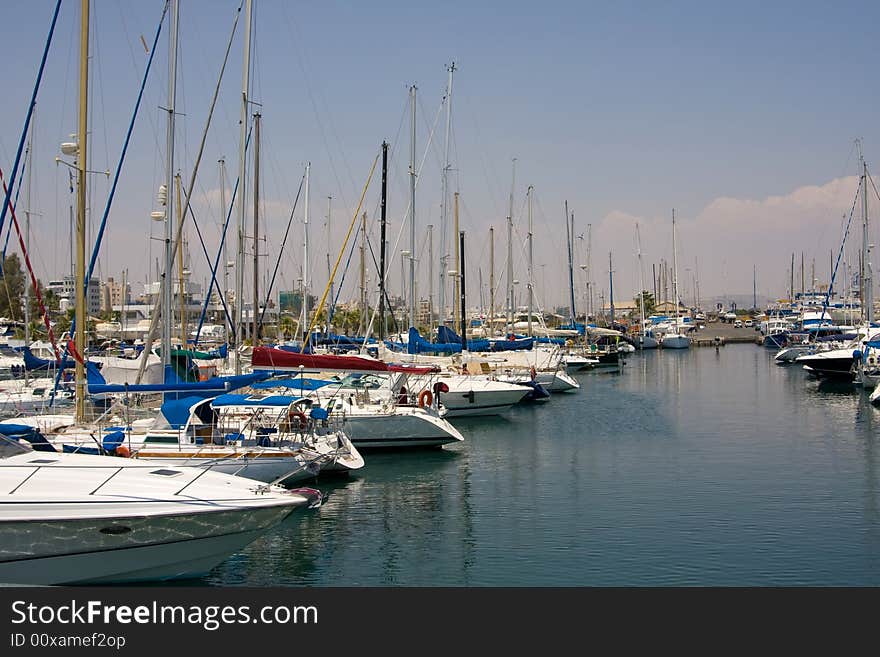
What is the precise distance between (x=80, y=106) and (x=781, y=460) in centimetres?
2511

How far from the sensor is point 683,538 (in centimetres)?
2031

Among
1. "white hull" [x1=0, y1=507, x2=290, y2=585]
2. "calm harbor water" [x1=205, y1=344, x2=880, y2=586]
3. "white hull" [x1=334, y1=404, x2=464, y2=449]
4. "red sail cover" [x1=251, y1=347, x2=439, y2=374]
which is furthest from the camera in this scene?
"white hull" [x1=334, y1=404, x2=464, y2=449]

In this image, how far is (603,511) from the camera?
2331cm

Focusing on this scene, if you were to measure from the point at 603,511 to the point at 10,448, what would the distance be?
46.6 ft

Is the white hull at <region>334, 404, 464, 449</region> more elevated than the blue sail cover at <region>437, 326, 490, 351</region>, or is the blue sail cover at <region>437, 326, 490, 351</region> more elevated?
the blue sail cover at <region>437, 326, 490, 351</region>

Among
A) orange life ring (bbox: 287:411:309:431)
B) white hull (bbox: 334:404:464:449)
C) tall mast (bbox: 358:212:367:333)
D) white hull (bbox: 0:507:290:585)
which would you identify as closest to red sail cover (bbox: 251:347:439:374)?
orange life ring (bbox: 287:411:309:431)

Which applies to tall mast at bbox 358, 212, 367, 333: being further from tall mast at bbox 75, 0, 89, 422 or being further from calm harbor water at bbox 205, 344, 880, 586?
tall mast at bbox 75, 0, 89, 422

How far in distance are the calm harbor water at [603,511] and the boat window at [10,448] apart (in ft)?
14.4

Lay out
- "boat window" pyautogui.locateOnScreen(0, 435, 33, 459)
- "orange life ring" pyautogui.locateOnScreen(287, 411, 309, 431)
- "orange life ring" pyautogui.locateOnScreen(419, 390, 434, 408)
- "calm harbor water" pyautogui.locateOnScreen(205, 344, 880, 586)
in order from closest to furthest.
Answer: "boat window" pyautogui.locateOnScreen(0, 435, 33, 459)
"calm harbor water" pyautogui.locateOnScreen(205, 344, 880, 586)
"orange life ring" pyautogui.locateOnScreen(287, 411, 309, 431)
"orange life ring" pyautogui.locateOnScreen(419, 390, 434, 408)

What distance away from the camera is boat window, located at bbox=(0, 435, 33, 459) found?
16.5 metres

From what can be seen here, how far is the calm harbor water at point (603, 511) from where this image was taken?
17.9 m

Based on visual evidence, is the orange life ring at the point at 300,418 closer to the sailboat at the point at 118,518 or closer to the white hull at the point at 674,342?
the sailboat at the point at 118,518

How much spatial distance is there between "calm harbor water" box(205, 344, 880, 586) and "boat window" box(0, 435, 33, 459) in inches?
172
